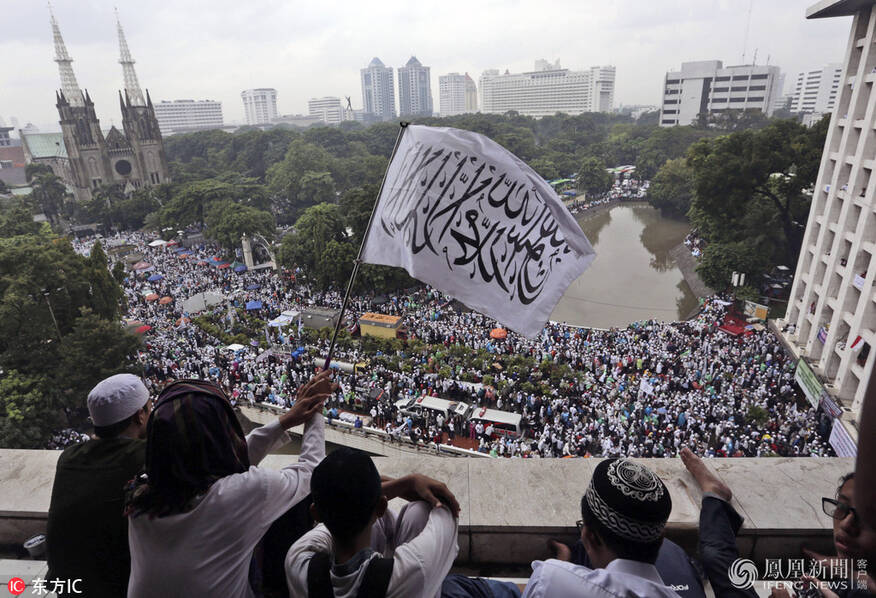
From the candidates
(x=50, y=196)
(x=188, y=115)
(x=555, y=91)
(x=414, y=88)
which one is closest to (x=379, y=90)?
(x=414, y=88)

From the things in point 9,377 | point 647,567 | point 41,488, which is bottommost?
point 9,377

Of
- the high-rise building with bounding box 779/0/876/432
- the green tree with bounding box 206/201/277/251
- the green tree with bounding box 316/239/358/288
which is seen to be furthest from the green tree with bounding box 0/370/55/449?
the high-rise building with bounding box 779/0/876/432

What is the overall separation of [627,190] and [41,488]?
52194 mm

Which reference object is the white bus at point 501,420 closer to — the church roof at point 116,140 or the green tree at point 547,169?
the green tree at point 547,169

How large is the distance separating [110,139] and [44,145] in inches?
852

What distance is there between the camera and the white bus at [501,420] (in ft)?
38.2

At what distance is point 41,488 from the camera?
293 centimetres

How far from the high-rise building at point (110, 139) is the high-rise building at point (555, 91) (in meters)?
96.4

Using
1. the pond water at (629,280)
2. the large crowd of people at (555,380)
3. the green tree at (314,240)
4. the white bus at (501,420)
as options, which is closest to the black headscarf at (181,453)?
the large crowd of people at (555,380)

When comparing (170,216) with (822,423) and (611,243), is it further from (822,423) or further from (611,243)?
(822,423)

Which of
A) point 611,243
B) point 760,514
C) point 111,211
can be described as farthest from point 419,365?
point 111,211

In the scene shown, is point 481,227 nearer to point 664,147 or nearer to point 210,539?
point 210,539

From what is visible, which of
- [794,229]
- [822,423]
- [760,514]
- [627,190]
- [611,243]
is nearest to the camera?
[760,514]

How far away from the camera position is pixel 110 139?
48250 millimetres
